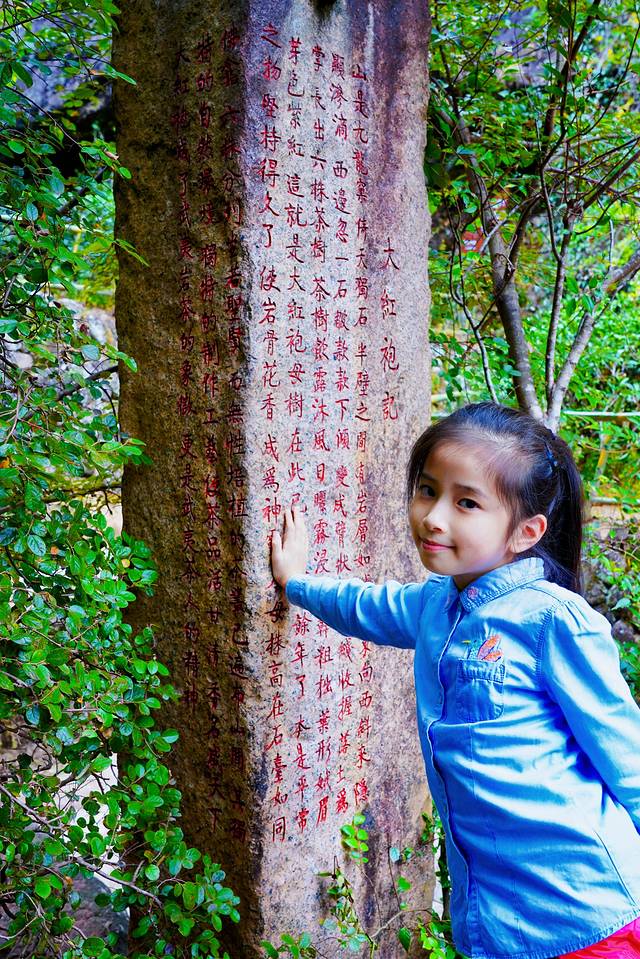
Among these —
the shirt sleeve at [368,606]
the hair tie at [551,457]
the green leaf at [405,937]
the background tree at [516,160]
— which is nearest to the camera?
the hair tie at [551,457]

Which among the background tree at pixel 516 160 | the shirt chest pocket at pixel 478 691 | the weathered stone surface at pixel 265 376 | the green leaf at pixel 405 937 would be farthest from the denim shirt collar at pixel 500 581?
the background tree at pixel 516 160

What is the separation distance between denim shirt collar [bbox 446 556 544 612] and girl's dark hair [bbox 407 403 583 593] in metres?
0.07

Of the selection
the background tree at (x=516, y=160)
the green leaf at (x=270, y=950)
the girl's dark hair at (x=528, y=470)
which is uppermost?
the background tree at (x=516, y=160)

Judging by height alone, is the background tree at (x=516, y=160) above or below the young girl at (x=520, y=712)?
above

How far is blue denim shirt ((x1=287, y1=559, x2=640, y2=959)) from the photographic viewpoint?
4.73ft

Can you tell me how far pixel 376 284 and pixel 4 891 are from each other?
1.77 meters

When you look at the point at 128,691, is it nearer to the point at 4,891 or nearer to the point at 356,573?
the point at 4,891

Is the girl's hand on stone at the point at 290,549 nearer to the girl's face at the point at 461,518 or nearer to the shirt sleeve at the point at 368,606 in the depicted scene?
the shirt sleeve at the point at 368,606

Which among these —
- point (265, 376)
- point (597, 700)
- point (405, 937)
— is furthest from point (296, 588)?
point (405, 937)

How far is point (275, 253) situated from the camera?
1.98 meters

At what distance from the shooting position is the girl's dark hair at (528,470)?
159 centimetres

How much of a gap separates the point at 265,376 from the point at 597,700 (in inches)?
41.6

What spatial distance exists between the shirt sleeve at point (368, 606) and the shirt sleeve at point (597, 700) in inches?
15.5

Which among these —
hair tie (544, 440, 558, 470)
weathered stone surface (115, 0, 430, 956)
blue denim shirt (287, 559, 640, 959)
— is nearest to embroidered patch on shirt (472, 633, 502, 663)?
blue denim shirt (287, 559, 640, 959)
